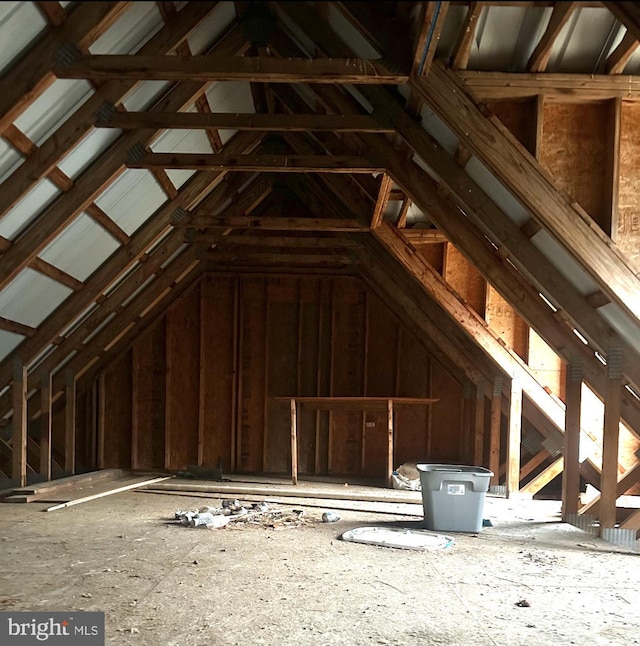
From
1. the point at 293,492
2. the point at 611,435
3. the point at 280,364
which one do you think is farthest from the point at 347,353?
the point at 611,435

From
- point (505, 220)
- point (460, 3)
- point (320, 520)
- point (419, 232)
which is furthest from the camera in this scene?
point (419, 232)

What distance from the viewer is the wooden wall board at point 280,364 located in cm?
1077

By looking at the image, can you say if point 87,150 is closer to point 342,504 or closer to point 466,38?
point 466,38

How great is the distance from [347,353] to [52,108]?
6.79m

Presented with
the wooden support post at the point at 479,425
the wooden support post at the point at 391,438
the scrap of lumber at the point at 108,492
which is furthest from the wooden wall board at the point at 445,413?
the scrap of lumber at the point at 108,492

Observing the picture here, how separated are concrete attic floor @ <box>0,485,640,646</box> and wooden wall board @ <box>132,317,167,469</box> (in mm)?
4341

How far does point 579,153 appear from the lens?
4305mm

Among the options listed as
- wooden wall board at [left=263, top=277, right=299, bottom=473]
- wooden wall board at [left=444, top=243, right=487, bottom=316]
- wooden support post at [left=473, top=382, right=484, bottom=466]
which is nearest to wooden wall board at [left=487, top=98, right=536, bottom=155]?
wooden wall board at [left=444, top=243, right=487, bottom=316]

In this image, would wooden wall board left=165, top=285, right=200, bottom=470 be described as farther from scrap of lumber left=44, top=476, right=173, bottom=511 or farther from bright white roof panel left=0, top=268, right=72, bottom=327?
bright white roof panel left=0, top=268, right=72, bottom=327

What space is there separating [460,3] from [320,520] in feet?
14.9

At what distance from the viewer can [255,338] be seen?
1080cm

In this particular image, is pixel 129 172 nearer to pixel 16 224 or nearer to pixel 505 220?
pixel 16 224

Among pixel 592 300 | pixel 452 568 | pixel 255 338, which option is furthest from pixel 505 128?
pixel 255 338

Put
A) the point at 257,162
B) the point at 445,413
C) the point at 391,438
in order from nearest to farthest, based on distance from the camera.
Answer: the point at 257,162
the point at 391,438
the point at 445,413
